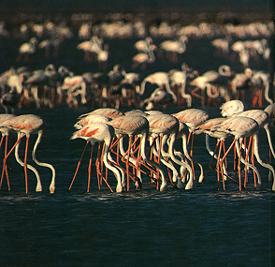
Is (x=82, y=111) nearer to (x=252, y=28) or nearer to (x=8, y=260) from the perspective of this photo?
(x=8, y=260)

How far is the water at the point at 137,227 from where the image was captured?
44.7 ft

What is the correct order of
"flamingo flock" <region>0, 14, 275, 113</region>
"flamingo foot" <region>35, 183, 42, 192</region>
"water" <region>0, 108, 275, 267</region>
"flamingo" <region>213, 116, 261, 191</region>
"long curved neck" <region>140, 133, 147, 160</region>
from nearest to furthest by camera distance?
"water" <region>0, 108, 275, 267</region> < "flamingo" <region>213, 116, 261, 191</region> < "long curved neck" <region>140, 133, 147, 160</region> < "flamingo foot" <region>35, 183, 42, 192</region> < "flamingo flock" <region>0, 14, 275, 113</region>

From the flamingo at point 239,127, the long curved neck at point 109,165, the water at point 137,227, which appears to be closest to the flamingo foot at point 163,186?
the water at point 137,227

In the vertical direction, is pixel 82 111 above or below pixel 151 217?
above

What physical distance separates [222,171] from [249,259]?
492 centimetres

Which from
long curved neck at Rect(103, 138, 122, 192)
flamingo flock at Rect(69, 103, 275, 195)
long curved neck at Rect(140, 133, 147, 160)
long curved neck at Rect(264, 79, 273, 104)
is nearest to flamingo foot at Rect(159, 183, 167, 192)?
flamingo flock at Rect(69, 103, 275, 195)

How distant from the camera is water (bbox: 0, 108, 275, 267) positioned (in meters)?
13.6

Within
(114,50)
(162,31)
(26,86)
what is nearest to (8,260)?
(26,86)

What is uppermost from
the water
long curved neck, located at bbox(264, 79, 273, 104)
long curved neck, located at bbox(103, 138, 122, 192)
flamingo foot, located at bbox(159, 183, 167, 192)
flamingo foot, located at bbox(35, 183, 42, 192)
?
long curved neck, located at bbox(264, 79, 273, 104)

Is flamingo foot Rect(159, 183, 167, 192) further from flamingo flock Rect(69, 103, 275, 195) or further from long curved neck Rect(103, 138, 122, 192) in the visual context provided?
long curved neck Rect(103, 138, 122, 192)

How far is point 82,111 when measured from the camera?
31.7 meters

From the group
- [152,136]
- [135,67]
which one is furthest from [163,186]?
[135,67]

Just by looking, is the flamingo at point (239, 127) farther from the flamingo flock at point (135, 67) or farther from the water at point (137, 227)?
the flamingo flock at point (135, 67)

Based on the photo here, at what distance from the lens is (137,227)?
15367mm
